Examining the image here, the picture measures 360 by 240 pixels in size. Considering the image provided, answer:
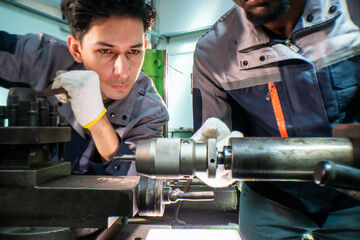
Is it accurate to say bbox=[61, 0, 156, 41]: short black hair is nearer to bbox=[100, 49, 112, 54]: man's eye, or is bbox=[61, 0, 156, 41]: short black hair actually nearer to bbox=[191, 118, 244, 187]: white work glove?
bbox=[100, 49, 112, 54]: man's eye

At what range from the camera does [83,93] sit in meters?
1.29

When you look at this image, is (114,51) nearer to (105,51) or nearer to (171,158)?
(105,51)

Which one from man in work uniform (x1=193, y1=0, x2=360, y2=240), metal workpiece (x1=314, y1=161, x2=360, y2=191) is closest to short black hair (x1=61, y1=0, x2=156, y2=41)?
man in work uniform (x1=193, y1=0, x2=360, y2=240)

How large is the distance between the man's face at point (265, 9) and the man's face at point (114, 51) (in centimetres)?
60

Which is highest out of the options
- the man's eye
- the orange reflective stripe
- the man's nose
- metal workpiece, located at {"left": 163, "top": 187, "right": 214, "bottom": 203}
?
the man's eye

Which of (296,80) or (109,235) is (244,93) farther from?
(109,235)

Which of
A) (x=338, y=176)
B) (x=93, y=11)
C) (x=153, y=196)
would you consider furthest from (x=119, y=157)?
(x=93, y=11)

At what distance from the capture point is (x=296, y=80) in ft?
3.32

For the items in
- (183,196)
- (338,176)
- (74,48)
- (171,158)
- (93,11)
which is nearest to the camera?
(338,176)

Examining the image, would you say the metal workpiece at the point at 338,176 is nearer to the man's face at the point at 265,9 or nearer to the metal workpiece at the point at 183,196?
the metal workpiece at the point at 183,196

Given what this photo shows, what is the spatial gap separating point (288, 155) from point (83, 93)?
1129mm

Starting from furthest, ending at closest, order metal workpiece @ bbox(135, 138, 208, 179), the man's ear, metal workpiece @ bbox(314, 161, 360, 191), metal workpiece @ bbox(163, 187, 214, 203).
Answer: the man's ear → metal workpiece @ bbox(163, 187, 214, 203) → metal workpiece @ bbox(135, 138, 208, 179) → metal workpiece @ bbox(314, 161, 360, 191)

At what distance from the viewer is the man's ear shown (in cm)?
141

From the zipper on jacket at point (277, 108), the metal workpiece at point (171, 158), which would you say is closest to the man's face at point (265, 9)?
the zipper on jacket at point (277, 108)
